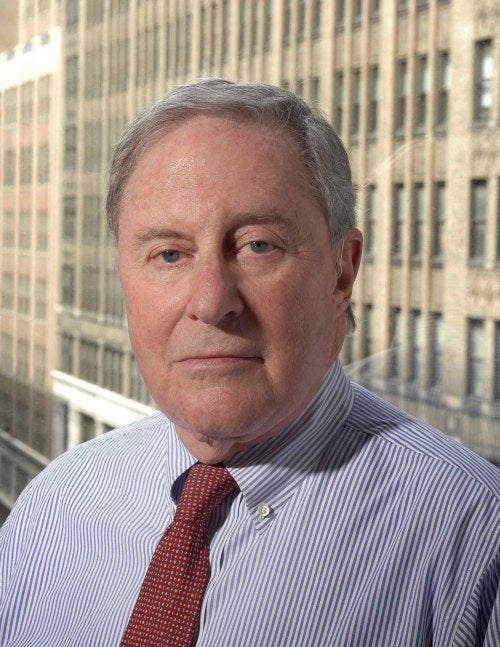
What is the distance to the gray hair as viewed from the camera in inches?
31.6

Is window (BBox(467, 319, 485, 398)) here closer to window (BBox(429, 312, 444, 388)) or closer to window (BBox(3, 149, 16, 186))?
window (BBox(429, 312, 444, 388))

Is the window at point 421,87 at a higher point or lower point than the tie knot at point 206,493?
higher

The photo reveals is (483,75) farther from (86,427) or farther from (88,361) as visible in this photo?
(88,361)

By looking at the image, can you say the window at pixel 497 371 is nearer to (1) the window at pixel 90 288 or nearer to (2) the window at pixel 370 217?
(2) the window at pixel 370 217

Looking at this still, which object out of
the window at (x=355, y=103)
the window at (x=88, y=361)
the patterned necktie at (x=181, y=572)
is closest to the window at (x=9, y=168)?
the window at (x=88, y=361)

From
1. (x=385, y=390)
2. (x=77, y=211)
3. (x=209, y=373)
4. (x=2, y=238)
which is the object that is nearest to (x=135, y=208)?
(x=209, y=373)

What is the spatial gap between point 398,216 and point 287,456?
900cm

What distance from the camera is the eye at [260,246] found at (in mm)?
788

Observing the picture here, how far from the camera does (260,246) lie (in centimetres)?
79

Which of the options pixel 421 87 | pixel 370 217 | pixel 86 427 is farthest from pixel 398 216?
pixel 86 427

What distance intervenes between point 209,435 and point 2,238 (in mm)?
10161

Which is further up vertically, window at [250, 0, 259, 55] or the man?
window at [250, 0, 259, 55]

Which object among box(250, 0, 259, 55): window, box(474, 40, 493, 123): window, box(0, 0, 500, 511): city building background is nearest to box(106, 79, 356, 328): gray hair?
box(0, 0, 500, 511): city building background

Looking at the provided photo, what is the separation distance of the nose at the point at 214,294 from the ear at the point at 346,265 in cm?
13
